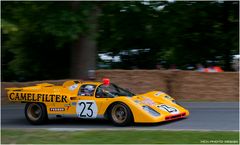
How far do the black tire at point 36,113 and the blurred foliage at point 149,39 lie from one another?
714 centimetres

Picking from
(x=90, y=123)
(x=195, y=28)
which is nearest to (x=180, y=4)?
(x=195, y=28)

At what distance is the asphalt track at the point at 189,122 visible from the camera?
10711 millimetres

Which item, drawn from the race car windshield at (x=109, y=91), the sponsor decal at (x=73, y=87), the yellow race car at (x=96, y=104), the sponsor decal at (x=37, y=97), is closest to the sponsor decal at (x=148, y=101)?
the yellow race car at (x=96, y=104)

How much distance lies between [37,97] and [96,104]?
169 centimetres

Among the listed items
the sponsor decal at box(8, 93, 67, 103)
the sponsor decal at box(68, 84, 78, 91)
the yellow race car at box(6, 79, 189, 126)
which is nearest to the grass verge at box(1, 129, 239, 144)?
the yellow race car at box(6, 79, 189, 126)

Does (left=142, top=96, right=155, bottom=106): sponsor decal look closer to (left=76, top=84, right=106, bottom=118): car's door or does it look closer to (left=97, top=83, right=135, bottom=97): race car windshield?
(left=97, top=83, right=135, bottom=97): race car windshield

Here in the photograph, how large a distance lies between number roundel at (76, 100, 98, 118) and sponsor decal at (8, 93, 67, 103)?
1.48 feet

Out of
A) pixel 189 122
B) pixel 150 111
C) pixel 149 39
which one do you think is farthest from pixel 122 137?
pixel 149 39

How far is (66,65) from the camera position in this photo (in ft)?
75.0

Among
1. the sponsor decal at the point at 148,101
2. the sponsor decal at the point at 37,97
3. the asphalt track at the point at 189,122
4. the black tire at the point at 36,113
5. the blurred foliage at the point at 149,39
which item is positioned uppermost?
the blurred foliage at the point at 149,39

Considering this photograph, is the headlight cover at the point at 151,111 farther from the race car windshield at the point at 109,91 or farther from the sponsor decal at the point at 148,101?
the race car windshield at the point at 109,91

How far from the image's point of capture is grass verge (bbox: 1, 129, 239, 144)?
868 cm

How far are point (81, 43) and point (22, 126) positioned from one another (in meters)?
6.24

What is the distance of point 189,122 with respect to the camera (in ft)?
37.2
